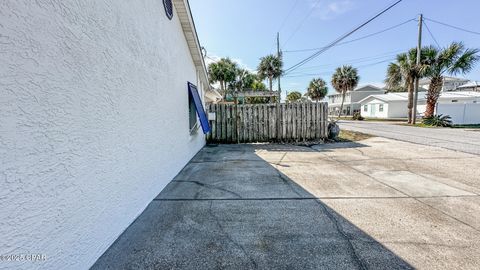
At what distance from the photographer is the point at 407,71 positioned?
17.7 m

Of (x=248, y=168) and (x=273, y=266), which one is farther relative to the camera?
(x=248, y=168)

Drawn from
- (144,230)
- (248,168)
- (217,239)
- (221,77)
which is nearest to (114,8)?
(144,230)

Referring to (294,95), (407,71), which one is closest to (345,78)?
(407,71)

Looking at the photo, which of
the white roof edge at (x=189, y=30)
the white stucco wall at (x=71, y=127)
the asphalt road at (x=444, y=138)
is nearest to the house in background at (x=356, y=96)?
the asphalt road at (x=444, y=138)

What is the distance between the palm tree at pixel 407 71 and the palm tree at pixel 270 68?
521 inches

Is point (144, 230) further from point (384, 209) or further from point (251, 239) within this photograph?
point (384, 209)

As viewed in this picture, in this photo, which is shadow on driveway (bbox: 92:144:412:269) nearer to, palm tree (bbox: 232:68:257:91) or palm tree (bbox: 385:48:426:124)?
palm tree (bbox: 385:48:426:124)

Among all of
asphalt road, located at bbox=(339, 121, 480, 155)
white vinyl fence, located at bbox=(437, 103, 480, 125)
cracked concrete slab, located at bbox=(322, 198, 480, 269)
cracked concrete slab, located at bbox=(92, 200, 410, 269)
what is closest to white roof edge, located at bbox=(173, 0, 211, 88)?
cracked concrete slab, located at bbox=(92, 200, 410, 269)

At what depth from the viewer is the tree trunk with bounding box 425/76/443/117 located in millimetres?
16344

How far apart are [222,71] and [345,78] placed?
20018mm

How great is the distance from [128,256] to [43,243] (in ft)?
2.73

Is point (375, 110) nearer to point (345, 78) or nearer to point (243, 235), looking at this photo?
point (345, 78)

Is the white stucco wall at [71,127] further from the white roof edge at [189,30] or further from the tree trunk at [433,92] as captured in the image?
the tree trunk at [433,92]

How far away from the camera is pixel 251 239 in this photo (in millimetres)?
2389
